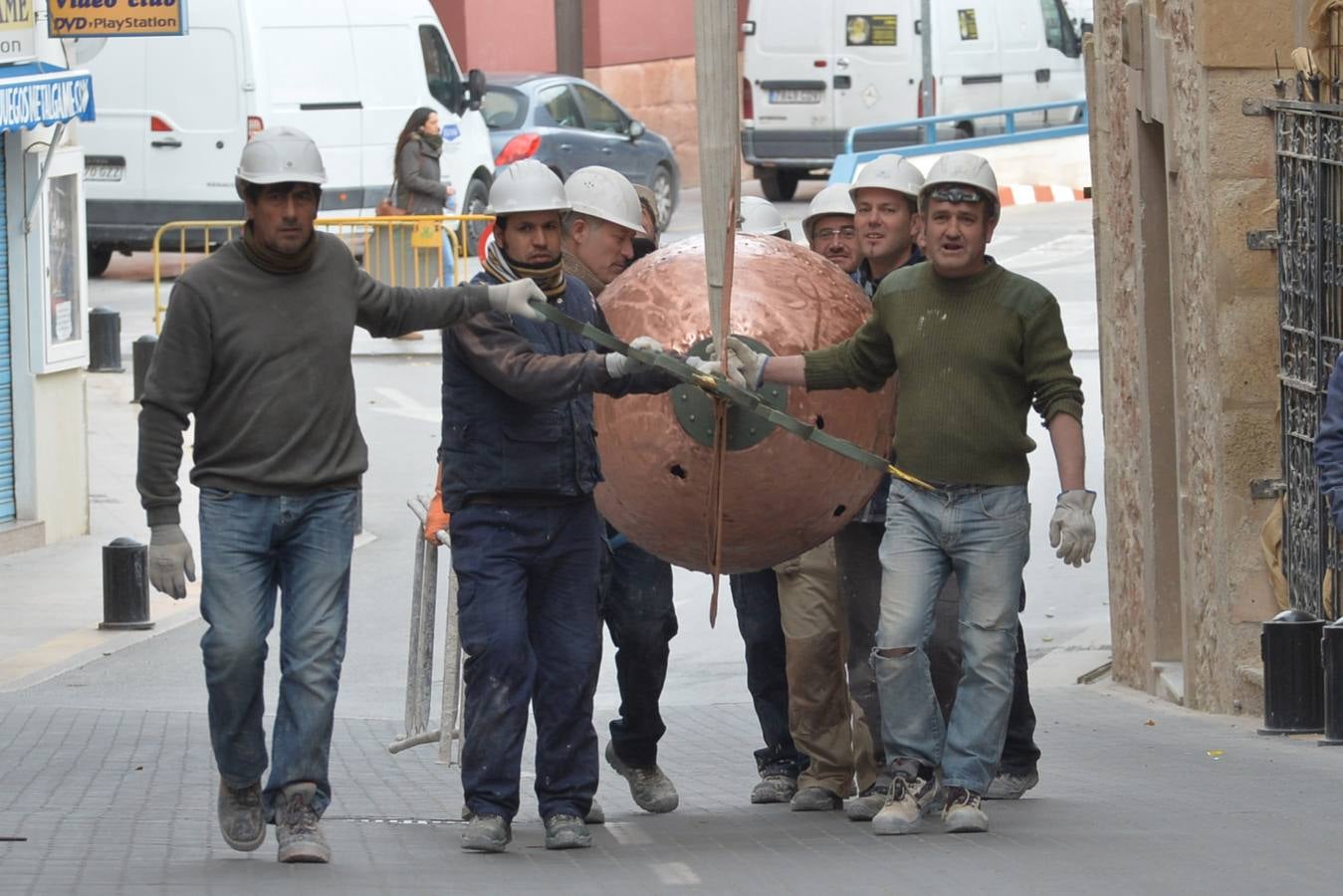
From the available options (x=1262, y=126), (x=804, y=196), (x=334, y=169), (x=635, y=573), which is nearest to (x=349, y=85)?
(x=334, y=169)

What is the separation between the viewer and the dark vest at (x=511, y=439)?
20.5 feet

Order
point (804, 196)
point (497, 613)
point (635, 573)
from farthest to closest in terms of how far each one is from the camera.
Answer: point (804, 196)
point (635, 573)
point (497, 613)

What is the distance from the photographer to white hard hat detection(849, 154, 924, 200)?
7.12m

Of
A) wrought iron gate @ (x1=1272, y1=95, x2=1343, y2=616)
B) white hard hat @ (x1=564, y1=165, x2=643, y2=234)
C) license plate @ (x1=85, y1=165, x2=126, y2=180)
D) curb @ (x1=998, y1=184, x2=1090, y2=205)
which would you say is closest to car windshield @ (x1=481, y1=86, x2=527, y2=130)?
license plate @ (x1=85, y1=165, x2=126, y2=180)

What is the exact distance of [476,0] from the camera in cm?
3316

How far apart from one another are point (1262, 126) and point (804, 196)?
22.8m

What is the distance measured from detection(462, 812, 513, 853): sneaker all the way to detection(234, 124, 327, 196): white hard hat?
64.4 inches

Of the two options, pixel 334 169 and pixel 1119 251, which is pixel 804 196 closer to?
pixel 334 169

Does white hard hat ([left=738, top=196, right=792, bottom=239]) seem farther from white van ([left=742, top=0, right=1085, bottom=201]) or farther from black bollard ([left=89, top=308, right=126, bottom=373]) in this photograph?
white van ([left=742, top=0, right=1085, bottom=201])

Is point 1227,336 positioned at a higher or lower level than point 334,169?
lower

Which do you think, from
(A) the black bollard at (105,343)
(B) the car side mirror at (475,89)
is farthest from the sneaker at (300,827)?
(B) the car side mirror at (475,89)

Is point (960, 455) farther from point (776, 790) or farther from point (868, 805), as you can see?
point (776, 790)

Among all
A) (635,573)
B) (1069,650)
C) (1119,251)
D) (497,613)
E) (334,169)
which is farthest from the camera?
(334,169)

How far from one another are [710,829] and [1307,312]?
329 cm
